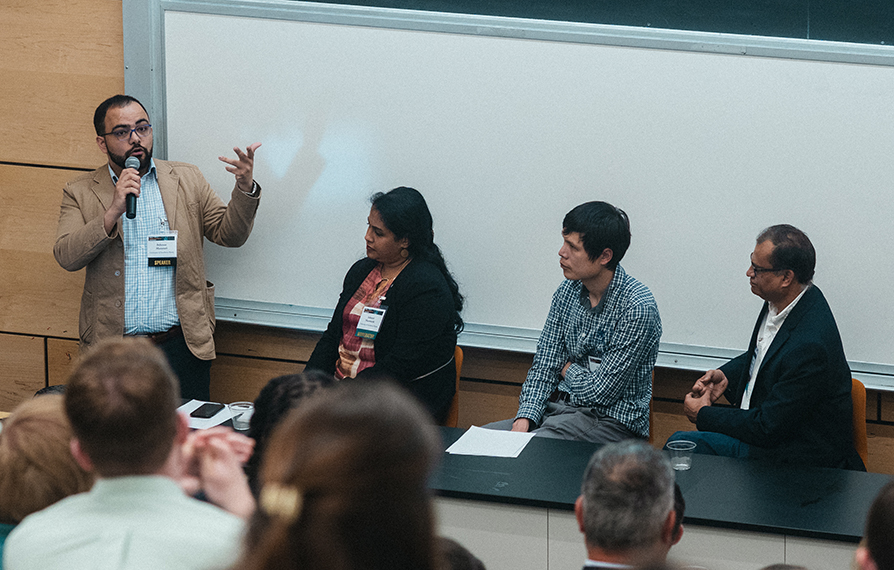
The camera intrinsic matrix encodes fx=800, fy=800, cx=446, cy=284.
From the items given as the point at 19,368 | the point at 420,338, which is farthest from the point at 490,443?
the point at 19,368

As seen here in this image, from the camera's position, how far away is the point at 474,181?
131 inches

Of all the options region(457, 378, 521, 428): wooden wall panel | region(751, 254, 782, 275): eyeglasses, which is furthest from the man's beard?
region(751, 254, 782, 275): eyeglasses

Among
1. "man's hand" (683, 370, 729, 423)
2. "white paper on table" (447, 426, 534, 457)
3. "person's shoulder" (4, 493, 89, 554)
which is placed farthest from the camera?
"man's hand" (683, 370, 729, 423)

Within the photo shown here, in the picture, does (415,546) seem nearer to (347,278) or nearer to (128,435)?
(128,435)

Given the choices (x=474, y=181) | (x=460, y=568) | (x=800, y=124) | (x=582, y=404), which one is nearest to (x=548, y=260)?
(x=474, y=181)

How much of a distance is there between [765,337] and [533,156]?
3.73 feet

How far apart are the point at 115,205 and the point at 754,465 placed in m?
2.42

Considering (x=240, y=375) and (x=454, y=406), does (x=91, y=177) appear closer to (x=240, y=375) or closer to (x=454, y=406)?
(x=240, y=375)

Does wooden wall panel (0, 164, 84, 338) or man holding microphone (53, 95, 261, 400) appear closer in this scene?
man holding microphone (53, 95, 261, 400)

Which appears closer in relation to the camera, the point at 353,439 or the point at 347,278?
the point at 353,439

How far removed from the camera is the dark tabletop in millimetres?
1972

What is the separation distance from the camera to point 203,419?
8.58 feet

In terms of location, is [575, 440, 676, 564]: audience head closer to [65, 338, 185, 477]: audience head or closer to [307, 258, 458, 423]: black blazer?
[65, 338, 185, 477]: audience head

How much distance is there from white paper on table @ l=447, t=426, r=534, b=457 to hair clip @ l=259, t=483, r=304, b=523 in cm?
181
